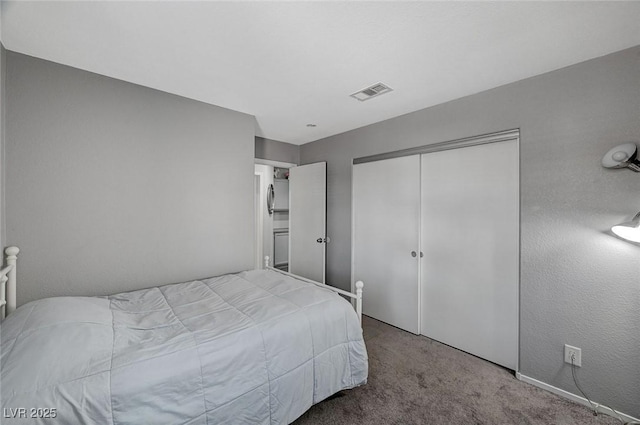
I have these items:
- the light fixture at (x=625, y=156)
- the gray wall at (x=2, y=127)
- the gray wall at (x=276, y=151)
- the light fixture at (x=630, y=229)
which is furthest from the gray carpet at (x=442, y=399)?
the gray wall at (x=276, y=151)

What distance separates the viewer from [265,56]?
6.02 ft

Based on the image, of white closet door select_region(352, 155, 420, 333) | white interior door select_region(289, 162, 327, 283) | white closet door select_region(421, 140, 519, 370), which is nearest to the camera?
white closet door select_region(421, 140, 519, 370)

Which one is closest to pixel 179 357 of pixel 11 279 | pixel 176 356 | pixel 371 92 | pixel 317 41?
pixel 176 356

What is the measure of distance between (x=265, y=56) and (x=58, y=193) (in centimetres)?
179

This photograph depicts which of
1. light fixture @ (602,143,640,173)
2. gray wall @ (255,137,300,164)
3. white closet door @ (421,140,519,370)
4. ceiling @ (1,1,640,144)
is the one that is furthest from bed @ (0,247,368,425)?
gray wall @ (255,137,300,164)

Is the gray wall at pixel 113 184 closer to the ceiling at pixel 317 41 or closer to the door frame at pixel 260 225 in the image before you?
the ceiling at pixel 317 41

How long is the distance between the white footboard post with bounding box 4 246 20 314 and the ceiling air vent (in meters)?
2.74

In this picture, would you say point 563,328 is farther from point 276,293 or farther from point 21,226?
point 21,226

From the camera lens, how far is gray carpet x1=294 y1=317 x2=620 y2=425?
172 centimetres

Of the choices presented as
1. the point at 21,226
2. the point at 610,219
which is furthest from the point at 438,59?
the point at 21,226

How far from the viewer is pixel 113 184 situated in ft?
7.02

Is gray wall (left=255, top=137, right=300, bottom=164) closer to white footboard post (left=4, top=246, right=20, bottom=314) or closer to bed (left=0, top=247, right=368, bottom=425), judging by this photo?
bed (left=0, top=247, right=368, bottom=425)

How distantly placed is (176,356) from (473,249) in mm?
2441

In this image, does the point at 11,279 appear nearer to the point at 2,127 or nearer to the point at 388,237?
the point at 2,127
